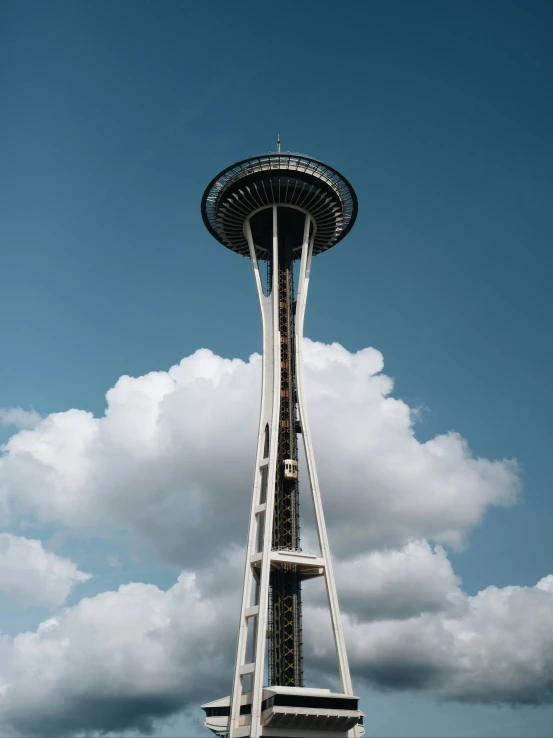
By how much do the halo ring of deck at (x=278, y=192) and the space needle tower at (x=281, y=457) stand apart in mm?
129

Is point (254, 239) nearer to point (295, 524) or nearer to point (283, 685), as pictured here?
point (295, 524)

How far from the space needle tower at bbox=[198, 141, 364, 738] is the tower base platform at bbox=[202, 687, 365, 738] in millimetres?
97

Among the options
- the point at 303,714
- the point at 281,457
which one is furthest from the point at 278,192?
the point at 303,714

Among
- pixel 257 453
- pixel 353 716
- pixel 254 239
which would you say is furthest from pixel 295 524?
pixel 254 239

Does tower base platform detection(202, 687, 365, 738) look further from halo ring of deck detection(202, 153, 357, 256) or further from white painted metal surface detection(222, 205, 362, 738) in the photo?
halo ring of deck detection(202, 153, 357, 256)

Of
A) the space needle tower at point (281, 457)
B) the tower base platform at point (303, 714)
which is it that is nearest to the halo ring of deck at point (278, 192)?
the space needle tower at point (281, 457)

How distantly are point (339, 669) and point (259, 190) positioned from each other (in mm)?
57580

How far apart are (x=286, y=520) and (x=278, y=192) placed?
40913 mm

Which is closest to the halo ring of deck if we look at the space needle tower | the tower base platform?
the space needle tower

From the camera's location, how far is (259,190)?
102188 mm

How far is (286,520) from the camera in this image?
9169 cm

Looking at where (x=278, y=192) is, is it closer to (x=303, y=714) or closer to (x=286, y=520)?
(x=286, y=520)

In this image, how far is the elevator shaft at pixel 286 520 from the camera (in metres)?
85.6

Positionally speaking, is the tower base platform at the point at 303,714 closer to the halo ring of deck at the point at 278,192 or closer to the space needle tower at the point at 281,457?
the space needle tower at the point at 281,457
